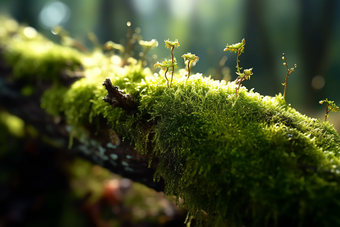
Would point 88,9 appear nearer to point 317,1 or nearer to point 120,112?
point 317,1

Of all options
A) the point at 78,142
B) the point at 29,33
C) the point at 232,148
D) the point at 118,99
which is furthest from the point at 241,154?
the point at 29,33

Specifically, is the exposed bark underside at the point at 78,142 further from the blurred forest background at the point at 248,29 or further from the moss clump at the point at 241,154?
the blurred forest background at the point at 248,29

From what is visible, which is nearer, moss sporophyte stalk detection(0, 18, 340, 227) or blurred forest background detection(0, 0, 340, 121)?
moss sporophyte stalk detection(0, 18, 340, 227)

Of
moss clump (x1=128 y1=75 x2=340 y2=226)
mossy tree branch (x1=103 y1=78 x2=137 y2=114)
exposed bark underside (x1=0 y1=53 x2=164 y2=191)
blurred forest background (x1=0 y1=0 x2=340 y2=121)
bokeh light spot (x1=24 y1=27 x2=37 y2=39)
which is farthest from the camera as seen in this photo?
blurred forest background (x1=0 y1=0 x2=340 y2=121)

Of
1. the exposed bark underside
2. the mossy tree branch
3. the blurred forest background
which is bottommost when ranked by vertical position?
the exposed bark underside

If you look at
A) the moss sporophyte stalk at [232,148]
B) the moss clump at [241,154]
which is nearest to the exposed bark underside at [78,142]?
the moss sporophyte stalk at [232,148]

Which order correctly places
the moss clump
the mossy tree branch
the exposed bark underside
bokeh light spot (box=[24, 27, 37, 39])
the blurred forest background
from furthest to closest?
the blurred forest background < bokeh light spot (box=[24, 27, 37, 39]) < the exposed bark underside < the mossy tree branch < the moss clump

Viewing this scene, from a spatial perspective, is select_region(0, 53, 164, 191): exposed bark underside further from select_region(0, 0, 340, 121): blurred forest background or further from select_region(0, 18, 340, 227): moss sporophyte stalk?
select_region(0, 0, 340, 121): blurred forest background

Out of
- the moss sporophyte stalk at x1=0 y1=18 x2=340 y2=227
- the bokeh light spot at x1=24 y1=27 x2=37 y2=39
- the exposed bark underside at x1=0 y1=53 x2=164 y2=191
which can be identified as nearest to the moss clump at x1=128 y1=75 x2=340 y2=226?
the moss sporophyte stalk at x1=0 y1=18 x2=340 y2=227

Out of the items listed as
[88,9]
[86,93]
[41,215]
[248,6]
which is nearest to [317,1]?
[248,6]
